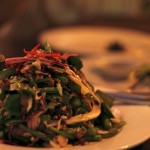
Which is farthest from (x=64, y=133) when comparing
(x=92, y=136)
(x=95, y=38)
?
(x=95, y=38)

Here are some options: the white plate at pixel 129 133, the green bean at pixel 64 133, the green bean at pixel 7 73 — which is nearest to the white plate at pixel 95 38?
the white plate at pixel 129 133

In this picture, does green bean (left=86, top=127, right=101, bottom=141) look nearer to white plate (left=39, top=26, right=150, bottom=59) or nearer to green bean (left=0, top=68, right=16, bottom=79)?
green bean (left=0, top=68, right=16, bottom=79)

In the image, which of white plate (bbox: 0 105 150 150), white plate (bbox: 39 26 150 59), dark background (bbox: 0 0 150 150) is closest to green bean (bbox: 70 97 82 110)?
white plate (bbox: 0 105 150 150)

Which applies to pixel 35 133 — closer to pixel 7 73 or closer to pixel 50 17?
pixel 7 73

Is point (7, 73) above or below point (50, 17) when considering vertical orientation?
above

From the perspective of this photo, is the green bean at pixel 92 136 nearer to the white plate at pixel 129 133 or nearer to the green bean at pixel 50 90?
the white plate at pixel 129 133

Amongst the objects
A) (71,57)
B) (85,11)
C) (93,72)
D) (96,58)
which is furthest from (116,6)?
Answer: (71,57)
